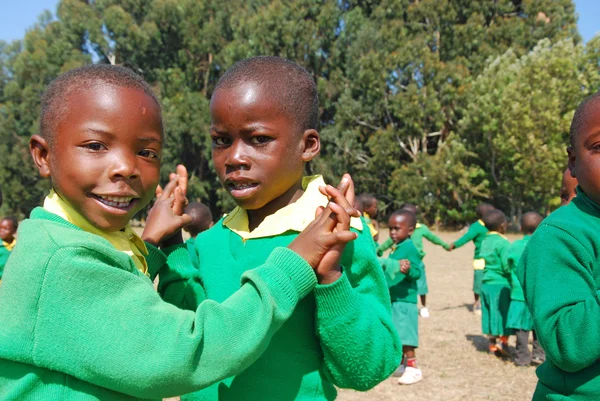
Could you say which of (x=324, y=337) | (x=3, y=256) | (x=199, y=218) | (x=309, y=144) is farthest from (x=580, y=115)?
(x=3, y=256)

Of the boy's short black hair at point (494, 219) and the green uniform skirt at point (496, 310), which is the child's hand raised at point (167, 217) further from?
the boy's short black hair at point (494, 219)

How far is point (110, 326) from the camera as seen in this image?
1.28 m

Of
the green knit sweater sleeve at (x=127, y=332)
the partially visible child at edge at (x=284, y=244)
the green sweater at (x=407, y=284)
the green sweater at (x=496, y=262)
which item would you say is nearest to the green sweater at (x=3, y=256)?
the green sweater at (x=407, y=284)

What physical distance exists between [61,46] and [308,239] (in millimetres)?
33486

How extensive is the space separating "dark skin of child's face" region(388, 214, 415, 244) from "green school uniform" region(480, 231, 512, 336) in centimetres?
140

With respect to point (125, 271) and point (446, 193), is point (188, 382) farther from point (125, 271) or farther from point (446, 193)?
point (446, 193)

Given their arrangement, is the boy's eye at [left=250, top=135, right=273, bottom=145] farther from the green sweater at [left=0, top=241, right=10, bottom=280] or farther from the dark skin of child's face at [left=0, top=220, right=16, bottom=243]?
the dark skin of child's face at [left=0, top=220, right=16, bottom=243]

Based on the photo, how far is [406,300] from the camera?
21.2 ft

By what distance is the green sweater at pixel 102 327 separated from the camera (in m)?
1.28

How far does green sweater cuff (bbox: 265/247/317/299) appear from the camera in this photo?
4.64 feet

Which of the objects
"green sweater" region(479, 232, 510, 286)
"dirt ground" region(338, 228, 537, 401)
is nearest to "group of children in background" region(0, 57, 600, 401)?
"dirt ground" region(338, 228, 537, 401)

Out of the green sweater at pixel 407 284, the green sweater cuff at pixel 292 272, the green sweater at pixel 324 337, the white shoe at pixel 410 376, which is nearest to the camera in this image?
the green sweater cuff at pixel 292 272

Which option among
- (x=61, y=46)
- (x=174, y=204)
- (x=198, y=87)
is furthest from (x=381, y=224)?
(x=174, y=204)

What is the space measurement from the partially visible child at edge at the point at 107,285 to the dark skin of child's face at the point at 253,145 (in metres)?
0.23
